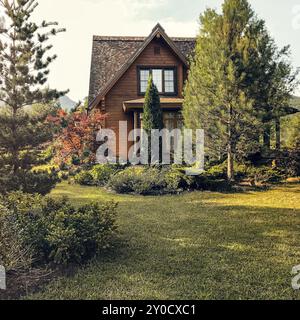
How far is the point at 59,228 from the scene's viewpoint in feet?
20.9

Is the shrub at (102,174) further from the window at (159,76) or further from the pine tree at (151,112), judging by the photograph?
the window at (159,76)

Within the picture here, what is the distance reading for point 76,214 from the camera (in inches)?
285

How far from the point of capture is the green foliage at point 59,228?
6305mm

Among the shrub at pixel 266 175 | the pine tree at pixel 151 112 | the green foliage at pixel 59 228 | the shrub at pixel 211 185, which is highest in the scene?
the pine tree at pixel 151 112

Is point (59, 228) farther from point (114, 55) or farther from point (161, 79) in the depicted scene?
point (114, 55)

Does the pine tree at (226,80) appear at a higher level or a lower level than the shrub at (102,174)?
higher

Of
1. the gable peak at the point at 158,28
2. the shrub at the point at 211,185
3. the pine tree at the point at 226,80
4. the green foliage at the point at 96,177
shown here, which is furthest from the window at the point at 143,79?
the shrub at the point at 211,185

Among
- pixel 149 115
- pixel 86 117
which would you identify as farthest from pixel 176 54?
pixel 86 117

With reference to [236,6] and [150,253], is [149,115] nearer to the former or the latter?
[236,6]

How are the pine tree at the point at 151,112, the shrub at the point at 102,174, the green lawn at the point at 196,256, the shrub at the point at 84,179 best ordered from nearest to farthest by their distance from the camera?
1. the green lawn at the point at 196,256
2. the shrub at the point at 102,174
3. the shrub at the point at 84,179
4. the pine tree at the point at 151,112

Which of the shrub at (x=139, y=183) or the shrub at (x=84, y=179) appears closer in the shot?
the shrub at (x=139, y=183)

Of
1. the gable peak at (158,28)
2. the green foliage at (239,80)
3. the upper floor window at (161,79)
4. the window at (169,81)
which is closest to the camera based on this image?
the green foliage at (239,80)

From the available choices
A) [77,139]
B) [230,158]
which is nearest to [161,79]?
[77,139]

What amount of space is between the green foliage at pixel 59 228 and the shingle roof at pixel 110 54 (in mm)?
15429
